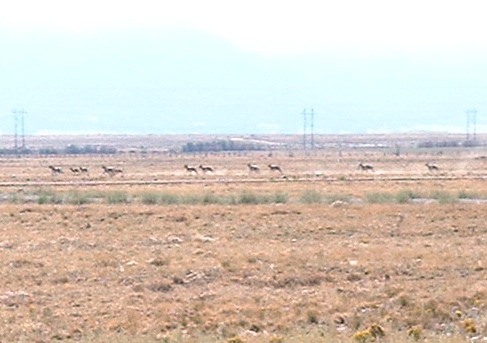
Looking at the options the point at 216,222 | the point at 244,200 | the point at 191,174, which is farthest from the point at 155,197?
the point at 191,174

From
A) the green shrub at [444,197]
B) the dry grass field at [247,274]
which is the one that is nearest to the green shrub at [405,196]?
the green shrub at [444,197]

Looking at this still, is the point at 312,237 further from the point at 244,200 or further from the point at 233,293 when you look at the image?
the point at 244,200

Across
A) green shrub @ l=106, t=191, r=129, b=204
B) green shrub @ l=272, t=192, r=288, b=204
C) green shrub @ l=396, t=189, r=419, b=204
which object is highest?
green shrub @ l=396, t=189, r=419, b=204

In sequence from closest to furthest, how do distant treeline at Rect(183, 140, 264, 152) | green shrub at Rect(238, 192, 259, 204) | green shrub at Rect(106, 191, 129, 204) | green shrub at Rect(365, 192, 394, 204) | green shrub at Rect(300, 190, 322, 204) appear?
1. green shrub at Rect(300, 190, 322, 204)
2. green shrub at Rect(365, 192, 394, 204)
3. green shrub at Rect(238, 192, 259, 204)
4. green shrub at Rect(106, 191, 129, 204)
5. distant treeline at Rect(183, 140, 264, 152)

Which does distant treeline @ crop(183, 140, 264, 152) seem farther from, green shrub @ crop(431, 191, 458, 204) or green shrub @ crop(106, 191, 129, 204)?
green shrub @ crop(431, 191, 458, 204)

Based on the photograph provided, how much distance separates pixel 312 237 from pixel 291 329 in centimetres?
1298

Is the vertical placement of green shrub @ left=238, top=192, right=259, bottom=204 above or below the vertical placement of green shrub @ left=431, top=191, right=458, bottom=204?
below

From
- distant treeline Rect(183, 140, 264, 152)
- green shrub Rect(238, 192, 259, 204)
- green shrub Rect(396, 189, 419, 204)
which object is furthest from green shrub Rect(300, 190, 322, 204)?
distant treeline Rect(183, 140, 264, 152)

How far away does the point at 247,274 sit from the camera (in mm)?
20203

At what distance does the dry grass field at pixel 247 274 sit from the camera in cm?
1486

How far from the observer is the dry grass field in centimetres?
1486

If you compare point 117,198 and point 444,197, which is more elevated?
point 444,197

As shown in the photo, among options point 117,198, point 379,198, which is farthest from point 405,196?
point 117,198

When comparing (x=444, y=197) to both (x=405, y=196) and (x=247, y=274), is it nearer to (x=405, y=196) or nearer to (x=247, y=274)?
(x=405, y=196)
